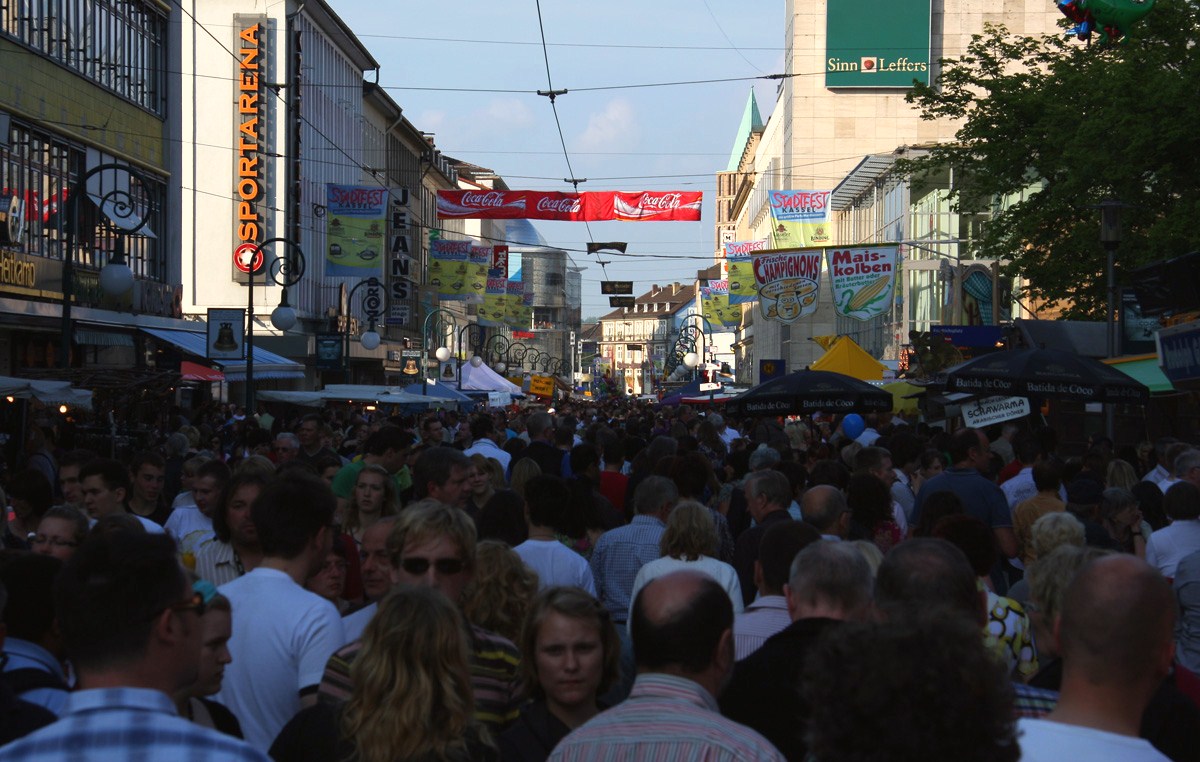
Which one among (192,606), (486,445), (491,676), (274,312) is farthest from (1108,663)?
(274,312)

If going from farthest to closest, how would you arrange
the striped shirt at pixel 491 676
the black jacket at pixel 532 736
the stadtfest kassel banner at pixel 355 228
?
the stadtfest kassel banner at pixel 355 228
the striped shirt at pixel 491 676
the black jacket at pixel 532 736

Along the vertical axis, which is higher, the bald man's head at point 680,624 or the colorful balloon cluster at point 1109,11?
the colorful balloon cluster at point 1109,11

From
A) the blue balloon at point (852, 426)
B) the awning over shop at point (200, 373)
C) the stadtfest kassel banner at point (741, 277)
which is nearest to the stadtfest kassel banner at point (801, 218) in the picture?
the stadtfest kassel banner at point (741, 277)

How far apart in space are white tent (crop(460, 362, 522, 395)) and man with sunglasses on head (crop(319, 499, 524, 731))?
145ft

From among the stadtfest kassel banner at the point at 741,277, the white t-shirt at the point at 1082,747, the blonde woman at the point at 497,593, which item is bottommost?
the blonde woman at the point at 497,593

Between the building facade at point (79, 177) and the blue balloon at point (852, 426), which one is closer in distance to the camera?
the blue balloon at point (852, 426)

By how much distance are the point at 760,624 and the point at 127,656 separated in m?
3.11

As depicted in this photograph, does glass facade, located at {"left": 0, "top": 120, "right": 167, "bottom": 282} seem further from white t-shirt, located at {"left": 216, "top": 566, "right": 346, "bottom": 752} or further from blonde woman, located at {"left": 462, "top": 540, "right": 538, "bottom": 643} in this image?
white t-shirt, located at {"left": 216, "top": 566, "right": 346, "bottom": 752}

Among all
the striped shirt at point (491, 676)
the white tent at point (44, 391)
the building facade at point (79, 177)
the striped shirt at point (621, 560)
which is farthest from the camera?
the building facade at point (79, 177)

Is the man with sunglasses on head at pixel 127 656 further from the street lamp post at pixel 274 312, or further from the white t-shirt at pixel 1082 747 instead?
the street lamp post at pixel 274 312

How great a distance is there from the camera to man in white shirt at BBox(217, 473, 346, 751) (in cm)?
491

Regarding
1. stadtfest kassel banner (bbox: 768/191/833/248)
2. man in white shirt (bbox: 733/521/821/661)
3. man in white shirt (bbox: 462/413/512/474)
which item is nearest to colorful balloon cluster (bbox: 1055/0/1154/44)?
man in white shirt (bbox: 462/413/512/474)

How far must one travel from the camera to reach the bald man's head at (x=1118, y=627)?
330cm

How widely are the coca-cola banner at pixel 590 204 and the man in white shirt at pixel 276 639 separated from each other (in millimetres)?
29444
